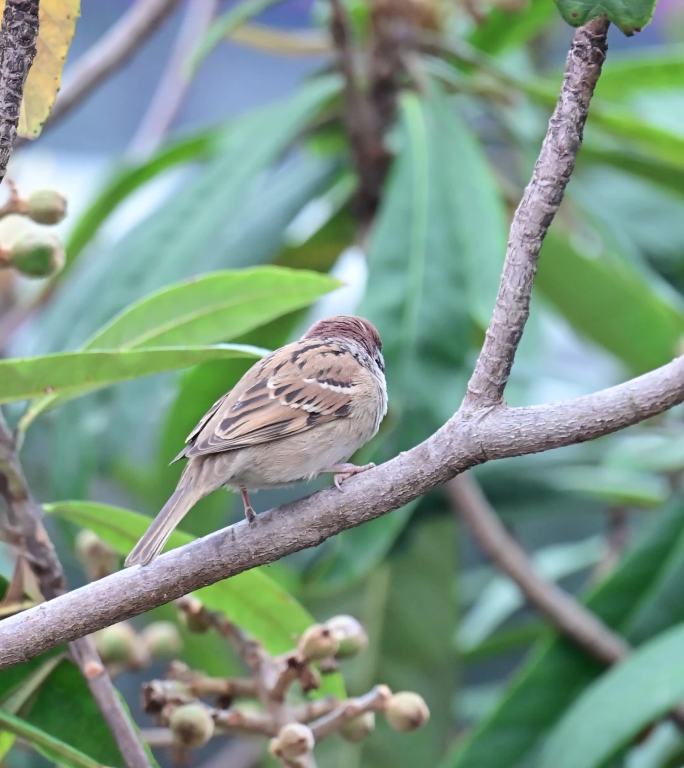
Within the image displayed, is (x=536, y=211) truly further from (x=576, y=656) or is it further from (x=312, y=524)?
(x=576, y=656)

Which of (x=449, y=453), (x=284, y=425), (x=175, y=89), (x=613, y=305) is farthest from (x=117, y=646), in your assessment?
(x=175, y=89)

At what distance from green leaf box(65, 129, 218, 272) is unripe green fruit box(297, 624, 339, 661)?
2021 mm

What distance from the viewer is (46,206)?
180 cm

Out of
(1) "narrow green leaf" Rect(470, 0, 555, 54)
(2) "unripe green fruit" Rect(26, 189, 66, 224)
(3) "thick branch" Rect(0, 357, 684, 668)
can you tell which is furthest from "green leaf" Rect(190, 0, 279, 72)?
(3) "thick branch" Rect(0, 357, 684, 668)

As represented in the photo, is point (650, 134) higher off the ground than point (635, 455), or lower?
higher

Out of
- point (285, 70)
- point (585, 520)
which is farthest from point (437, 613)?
point (285, 70)

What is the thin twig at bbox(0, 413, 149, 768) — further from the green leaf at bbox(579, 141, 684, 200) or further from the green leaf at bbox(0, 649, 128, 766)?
the green leaf at bbox(579, 141, 684, 200)

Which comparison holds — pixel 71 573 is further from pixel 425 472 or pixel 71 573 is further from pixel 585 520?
pixel 425 472

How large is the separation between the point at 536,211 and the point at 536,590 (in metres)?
1.60

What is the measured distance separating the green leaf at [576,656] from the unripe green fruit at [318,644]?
98 centimetres

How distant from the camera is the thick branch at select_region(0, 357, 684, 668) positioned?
4.38 ft

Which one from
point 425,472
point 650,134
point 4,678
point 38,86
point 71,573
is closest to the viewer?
point 425,472

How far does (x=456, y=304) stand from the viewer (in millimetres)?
2752

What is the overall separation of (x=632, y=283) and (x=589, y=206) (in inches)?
19.5
